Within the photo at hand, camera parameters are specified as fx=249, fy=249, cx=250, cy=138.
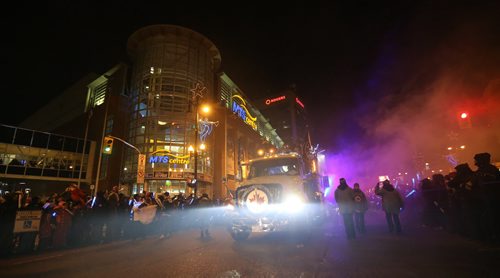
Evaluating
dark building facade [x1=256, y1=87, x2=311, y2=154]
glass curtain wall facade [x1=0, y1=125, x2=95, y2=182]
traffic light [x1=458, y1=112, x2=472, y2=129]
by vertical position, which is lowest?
traffic light [x1=458, y1=112, x2=472, y2=129]

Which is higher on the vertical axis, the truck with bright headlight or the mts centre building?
the mts centre building

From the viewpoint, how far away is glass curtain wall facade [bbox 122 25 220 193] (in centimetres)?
3014

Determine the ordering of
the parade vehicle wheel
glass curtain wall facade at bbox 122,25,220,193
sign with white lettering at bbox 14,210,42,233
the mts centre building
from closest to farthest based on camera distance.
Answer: sign with white lettering at bbox 14,210,42,233 < the parade vehicle wheel < glass curtain wall facade at bbox 122,25,220,193 < the mts centre building

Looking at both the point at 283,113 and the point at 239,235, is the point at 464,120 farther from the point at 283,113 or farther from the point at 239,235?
the point at 283,113

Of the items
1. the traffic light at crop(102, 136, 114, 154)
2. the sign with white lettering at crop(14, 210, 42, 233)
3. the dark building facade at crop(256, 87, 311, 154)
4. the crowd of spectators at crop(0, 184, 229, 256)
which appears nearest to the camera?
the sign with white lettering at crop(14, 210, 42, 233)

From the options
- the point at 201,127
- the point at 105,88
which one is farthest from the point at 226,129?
the point at 105,88

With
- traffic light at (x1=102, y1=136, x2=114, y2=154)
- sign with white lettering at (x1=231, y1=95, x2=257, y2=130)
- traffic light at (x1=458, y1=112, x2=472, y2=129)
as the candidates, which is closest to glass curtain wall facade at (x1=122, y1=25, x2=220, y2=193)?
sign with white lettering at (x1=231, y1=95, x2=257, y2=130)

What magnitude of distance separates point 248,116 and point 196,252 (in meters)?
45.4

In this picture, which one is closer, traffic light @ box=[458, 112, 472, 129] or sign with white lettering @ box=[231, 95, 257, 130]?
traffic light @ box=[458, 112, 472, 129]

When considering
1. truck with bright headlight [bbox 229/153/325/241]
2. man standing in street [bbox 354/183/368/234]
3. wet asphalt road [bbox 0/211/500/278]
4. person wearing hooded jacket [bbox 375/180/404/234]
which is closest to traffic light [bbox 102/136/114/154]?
wet asphalt road [bbox 0/211/500/278]

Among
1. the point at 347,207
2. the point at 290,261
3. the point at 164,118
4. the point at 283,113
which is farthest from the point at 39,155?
the point at 283,113

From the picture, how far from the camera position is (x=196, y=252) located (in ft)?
21.9

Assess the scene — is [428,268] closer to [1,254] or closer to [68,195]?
[1,254]

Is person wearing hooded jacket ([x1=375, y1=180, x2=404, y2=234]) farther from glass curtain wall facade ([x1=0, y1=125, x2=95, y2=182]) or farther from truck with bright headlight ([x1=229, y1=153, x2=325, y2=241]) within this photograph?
glass curtain wall facade ([x1=0, y1=125, x2=95, y2=182])
